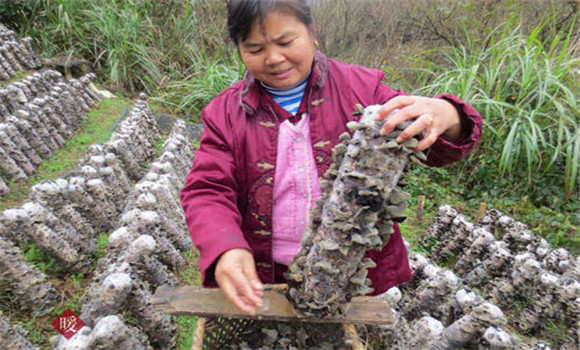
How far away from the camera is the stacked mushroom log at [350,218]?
1.02 m

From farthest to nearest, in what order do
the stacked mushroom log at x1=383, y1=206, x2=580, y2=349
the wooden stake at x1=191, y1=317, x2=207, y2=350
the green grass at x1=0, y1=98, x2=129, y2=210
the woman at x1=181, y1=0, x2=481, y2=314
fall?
the green grass at x1=0, y1=98, x2=129, y2=210 → the stacked mushroom log at x1=383, y1=206, x2=580, y2=349 → the wooden stake at x1=191, y1=317, x2=207, y2=350 → the woman at x1=181, y1=0, x2=481, y2=314

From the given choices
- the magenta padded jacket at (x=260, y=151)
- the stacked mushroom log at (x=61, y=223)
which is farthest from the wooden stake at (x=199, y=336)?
the stacked mushroom log at (x=61, y=223)

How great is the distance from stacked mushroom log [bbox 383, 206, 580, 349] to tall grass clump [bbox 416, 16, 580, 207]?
3.34 feet

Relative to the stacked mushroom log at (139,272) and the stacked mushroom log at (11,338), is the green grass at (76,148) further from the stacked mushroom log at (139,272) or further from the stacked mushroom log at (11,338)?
the stacked mushroom log at (11,338)

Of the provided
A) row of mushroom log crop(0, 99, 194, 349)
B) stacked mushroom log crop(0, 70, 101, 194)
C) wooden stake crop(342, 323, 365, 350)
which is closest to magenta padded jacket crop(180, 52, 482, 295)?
wooden stake crop(342, 323, 365, 350)

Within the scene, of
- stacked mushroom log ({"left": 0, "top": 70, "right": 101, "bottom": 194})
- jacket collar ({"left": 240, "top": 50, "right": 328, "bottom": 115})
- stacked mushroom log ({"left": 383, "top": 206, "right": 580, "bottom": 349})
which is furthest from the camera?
stacked mushroom log ({"left": 0, "top": 70, "right": 101, "bottom": 194})

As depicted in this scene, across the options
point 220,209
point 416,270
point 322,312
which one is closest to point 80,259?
point 220,209

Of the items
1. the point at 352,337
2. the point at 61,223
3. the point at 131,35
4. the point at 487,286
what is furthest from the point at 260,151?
the point at 131,35

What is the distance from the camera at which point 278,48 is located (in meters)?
1.21

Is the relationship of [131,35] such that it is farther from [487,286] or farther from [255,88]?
[487,286]

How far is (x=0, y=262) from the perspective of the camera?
179 centimetres

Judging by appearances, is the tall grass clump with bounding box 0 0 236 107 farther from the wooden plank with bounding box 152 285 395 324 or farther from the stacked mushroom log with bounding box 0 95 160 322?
the wooden plank with bounding box 152 285 395 324

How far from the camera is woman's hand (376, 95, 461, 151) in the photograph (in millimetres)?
974

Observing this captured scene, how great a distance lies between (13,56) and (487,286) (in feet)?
22.9
